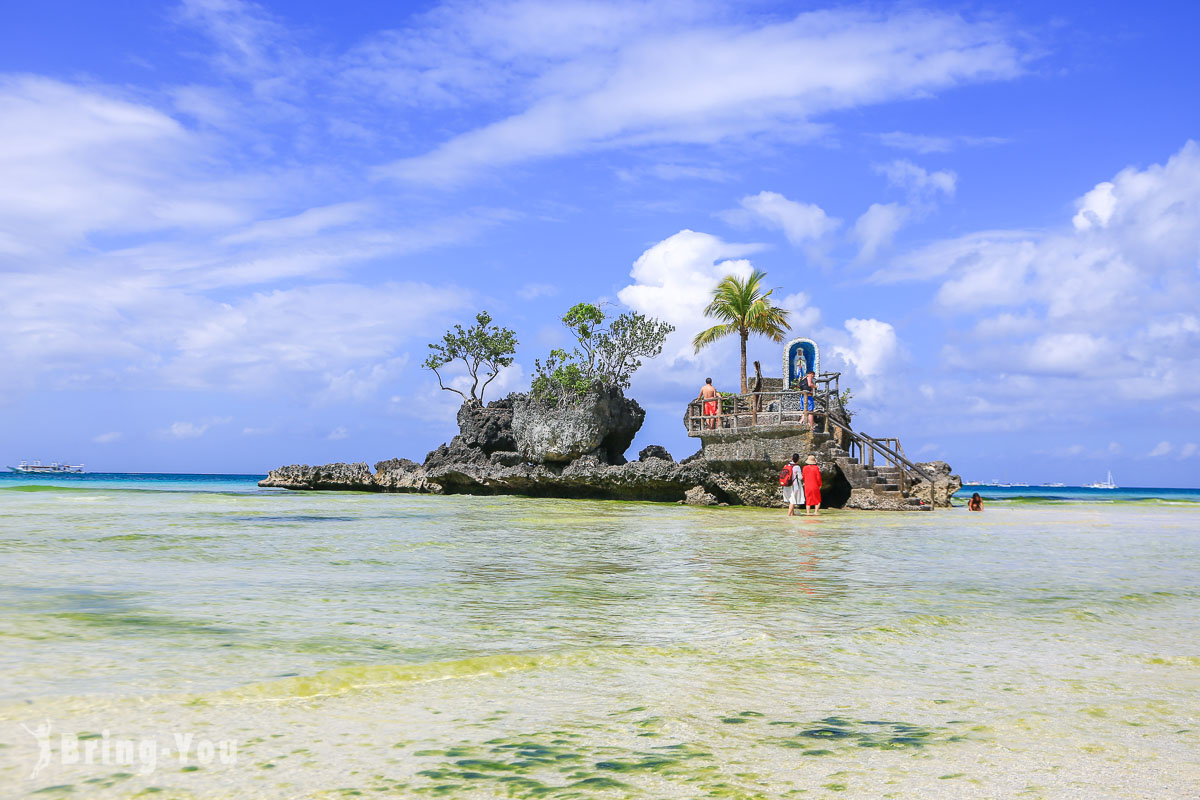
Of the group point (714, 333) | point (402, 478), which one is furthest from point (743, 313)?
point (402, 478)

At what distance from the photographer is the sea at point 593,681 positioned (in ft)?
10.00

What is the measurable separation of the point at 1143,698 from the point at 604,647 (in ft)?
9.59

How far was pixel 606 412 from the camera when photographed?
3662cm

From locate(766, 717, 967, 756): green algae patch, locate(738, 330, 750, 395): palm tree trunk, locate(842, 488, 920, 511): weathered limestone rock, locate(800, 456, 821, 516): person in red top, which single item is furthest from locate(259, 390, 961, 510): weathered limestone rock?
locate(766, 717, 967, 756): green algae patch

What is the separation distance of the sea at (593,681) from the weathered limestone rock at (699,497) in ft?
61.8

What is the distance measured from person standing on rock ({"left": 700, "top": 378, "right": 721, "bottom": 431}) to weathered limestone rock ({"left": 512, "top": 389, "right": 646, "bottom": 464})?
290 inches

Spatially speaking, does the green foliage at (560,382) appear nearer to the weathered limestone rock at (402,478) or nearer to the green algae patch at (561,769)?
the weathered limestone rock at (402,478)

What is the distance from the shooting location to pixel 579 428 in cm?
3622

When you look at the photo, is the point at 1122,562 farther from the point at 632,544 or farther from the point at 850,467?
the point at 850,467

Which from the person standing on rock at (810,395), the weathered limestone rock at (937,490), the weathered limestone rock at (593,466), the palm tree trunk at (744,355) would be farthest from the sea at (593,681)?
the palm tree trunk at (744,355)

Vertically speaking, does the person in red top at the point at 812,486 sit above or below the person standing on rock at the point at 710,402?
below

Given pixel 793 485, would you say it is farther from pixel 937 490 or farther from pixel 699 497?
pixel 937 490

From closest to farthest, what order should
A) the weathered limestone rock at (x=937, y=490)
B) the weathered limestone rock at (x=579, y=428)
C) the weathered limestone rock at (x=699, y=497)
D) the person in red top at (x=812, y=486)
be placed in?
the person in red top at (x=812, y=486) → the weathered limestone rock at (x=937, y=490) → the weathered limestone rock at (x=699, y=497) → the weathered limestone rock at (x=579, y=428)

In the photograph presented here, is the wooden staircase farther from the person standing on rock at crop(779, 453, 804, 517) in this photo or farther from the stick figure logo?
the stick figure logo
